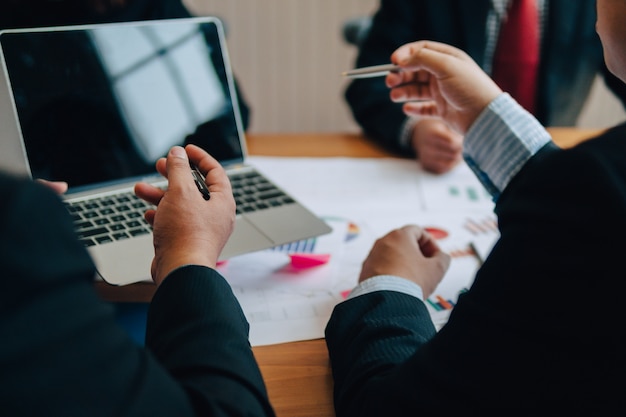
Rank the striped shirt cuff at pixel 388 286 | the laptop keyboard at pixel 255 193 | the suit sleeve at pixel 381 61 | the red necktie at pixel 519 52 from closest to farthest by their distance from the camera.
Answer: the striped shirt cuff at pixel 388 286, the laptop keyboard at pixel 255 193, the suit sleeve at pixel 381 61, the red necktie at pixel 519 52

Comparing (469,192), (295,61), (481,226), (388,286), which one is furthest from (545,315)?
(295,61)

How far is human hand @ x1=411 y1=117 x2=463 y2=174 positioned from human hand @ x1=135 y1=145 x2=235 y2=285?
60 centimetres

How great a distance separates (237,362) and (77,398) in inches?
5.8

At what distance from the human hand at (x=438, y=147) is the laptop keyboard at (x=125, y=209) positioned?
35 cm

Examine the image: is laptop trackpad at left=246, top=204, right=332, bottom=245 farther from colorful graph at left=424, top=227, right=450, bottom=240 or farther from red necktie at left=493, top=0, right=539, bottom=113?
red necktie at left=493, top=0, right=539, bottom=113

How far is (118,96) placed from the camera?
88 centimetres

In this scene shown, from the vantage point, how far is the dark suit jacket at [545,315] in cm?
37

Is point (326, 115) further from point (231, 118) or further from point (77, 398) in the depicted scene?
point (77, 398)

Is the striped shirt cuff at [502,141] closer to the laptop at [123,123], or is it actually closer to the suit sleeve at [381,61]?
the laptop at [123,123]

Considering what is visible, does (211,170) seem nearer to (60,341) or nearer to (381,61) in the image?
(60,341)

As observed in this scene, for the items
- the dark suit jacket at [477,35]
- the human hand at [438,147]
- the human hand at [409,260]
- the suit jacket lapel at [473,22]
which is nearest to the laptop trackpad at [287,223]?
the human hand at [409,260]

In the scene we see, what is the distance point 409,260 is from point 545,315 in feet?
1.07

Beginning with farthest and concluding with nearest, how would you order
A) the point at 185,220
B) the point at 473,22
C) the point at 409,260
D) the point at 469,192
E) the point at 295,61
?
the point at 295,61 → the point at 473,22 → the point at 469,192 → the point at 409,260 → the point at 185,220

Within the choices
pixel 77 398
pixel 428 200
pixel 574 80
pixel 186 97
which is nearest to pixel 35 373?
pixel 77 398
